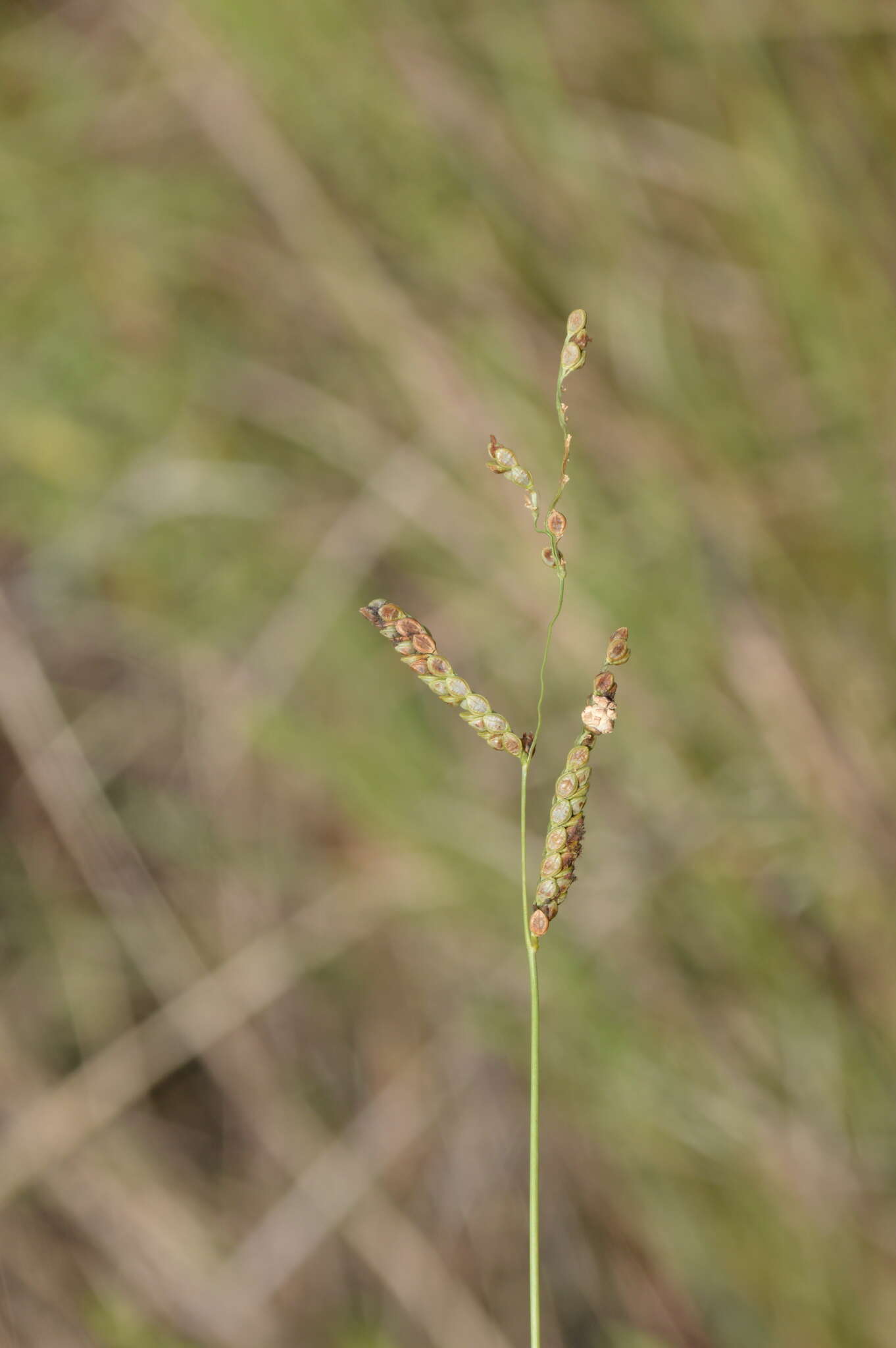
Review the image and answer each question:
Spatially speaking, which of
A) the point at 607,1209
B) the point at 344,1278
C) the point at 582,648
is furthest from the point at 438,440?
the point at 344,1278

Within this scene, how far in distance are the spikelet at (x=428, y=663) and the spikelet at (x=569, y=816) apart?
38mm

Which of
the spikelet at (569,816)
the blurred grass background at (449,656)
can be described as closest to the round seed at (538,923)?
the spikelet at (569,816)

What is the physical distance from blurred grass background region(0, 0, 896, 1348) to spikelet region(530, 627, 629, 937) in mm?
843

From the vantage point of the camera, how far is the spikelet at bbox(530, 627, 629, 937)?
1.73 feet

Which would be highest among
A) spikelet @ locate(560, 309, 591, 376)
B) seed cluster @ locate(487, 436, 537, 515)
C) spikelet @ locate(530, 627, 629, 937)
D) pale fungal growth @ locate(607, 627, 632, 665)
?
spikelet @ locate(560, 309, 591, 376)

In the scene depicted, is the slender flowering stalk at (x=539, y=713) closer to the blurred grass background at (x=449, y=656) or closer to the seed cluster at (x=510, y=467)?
the seed cluster at (x=510, y=467)

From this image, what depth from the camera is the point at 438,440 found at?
4.97 feet

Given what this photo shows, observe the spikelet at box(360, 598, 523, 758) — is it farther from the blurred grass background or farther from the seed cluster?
the blurred grass background

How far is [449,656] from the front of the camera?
166 cm

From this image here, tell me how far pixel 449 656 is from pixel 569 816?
113 centimetres

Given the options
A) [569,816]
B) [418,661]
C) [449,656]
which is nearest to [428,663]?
[418,661]

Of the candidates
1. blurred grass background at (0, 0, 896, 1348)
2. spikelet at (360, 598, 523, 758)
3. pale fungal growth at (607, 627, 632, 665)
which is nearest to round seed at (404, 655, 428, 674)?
spikelet at (360, 598, 523, 758)

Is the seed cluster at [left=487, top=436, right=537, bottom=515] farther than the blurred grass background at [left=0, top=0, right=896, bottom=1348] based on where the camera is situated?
No

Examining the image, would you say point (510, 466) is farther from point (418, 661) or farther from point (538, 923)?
point (538, 923)
